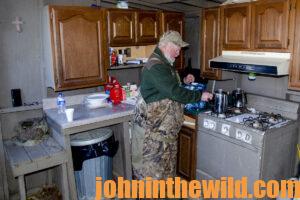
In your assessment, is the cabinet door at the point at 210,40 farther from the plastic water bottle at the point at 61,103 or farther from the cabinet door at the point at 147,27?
the plastic water bottle at the point at 61,103

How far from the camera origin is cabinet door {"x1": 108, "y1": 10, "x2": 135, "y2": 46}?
2.88 m

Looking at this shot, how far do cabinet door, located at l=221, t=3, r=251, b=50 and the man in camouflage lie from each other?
23.3 inches

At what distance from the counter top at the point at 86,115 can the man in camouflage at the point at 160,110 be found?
0.88 ft

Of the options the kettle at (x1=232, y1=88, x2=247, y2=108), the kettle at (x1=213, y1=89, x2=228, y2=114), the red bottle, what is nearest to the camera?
the kettle at (x1=213, y1=89, x2=228, y2=114)

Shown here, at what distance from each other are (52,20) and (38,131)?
1.03m

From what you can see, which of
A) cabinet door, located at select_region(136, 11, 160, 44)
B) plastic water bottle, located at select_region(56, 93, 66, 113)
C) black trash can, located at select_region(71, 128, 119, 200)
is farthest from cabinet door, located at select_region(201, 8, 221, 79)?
plastic water bottle, located at select_region(56, 93, 66, 113)

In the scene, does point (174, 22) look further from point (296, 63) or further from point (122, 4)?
point (296, 63)

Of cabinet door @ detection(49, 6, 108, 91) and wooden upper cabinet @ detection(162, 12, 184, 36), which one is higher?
wooden upper cabinet @ detection(162, 12, 184, 36)

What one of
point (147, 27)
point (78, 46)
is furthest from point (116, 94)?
point (147, 27)

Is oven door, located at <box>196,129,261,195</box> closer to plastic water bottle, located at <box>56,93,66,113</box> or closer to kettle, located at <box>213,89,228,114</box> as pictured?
kettle, located at <box>213,89,228,114</box>

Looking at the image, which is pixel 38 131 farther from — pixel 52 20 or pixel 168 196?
pixel 168 196

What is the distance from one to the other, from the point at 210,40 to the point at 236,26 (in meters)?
0.34

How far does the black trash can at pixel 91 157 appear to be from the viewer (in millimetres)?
2637

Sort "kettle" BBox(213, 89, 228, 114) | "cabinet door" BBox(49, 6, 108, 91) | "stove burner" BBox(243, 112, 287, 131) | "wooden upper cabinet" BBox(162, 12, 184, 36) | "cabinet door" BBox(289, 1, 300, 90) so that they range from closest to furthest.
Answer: "cabinet door" BBox(289, 1, 300, 90) → "stove burner" BBox(243, 112, 287, 131) → "cabinet door" BBox(49, 6, 108, 91) → "kettle" BBox(213, 89, 228, 114) → "wooden upper cabinet" BBox(162, 12, 184, 36)
